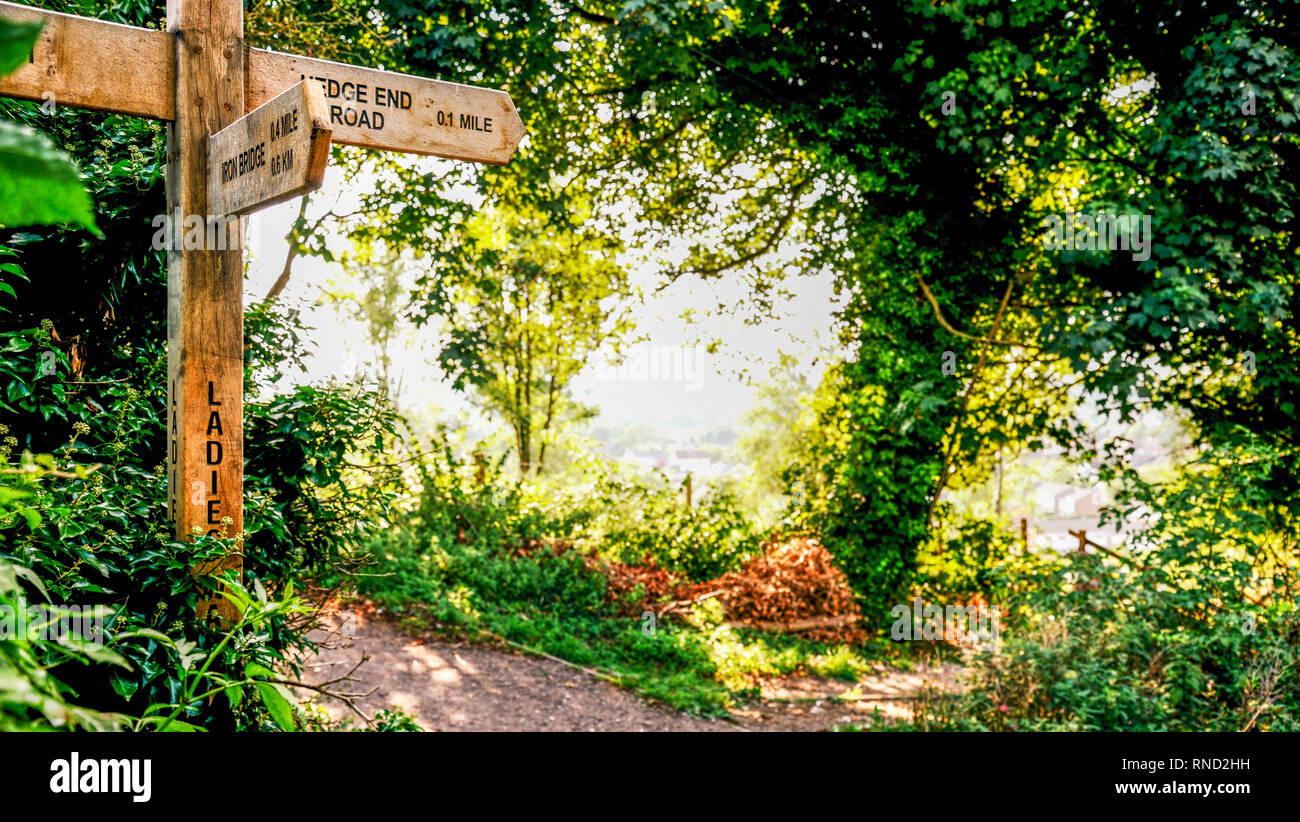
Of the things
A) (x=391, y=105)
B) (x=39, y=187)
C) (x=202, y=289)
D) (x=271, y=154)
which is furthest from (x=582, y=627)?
(x=39, y=187)

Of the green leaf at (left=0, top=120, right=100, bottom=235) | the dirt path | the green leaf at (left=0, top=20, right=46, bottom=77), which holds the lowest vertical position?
the dirt path

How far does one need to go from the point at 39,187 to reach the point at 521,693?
235 inches

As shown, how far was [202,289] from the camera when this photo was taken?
1993 millimetres

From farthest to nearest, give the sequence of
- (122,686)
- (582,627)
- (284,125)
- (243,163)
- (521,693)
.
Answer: (582,627) → (521,693) → (243,163) → (284,125) → (122,686)

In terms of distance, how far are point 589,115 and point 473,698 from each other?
19.9 ft

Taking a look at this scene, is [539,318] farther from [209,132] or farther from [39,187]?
[39,187]

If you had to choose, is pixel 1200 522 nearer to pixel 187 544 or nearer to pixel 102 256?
pixel 187 544

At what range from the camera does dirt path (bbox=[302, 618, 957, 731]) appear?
535 cm

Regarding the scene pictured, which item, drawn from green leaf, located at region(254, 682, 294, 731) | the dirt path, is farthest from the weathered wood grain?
the dirt path

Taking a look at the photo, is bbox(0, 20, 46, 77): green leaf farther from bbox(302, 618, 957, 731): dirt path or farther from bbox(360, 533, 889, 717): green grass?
bbox(360, 533, 889, 717): green grass

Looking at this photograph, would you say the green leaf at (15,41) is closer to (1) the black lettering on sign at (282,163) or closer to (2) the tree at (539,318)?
(1) the black lettering on sign at (282,163)

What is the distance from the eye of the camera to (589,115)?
8.42 meters

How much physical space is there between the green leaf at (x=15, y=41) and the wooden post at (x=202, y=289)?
1.78 m
